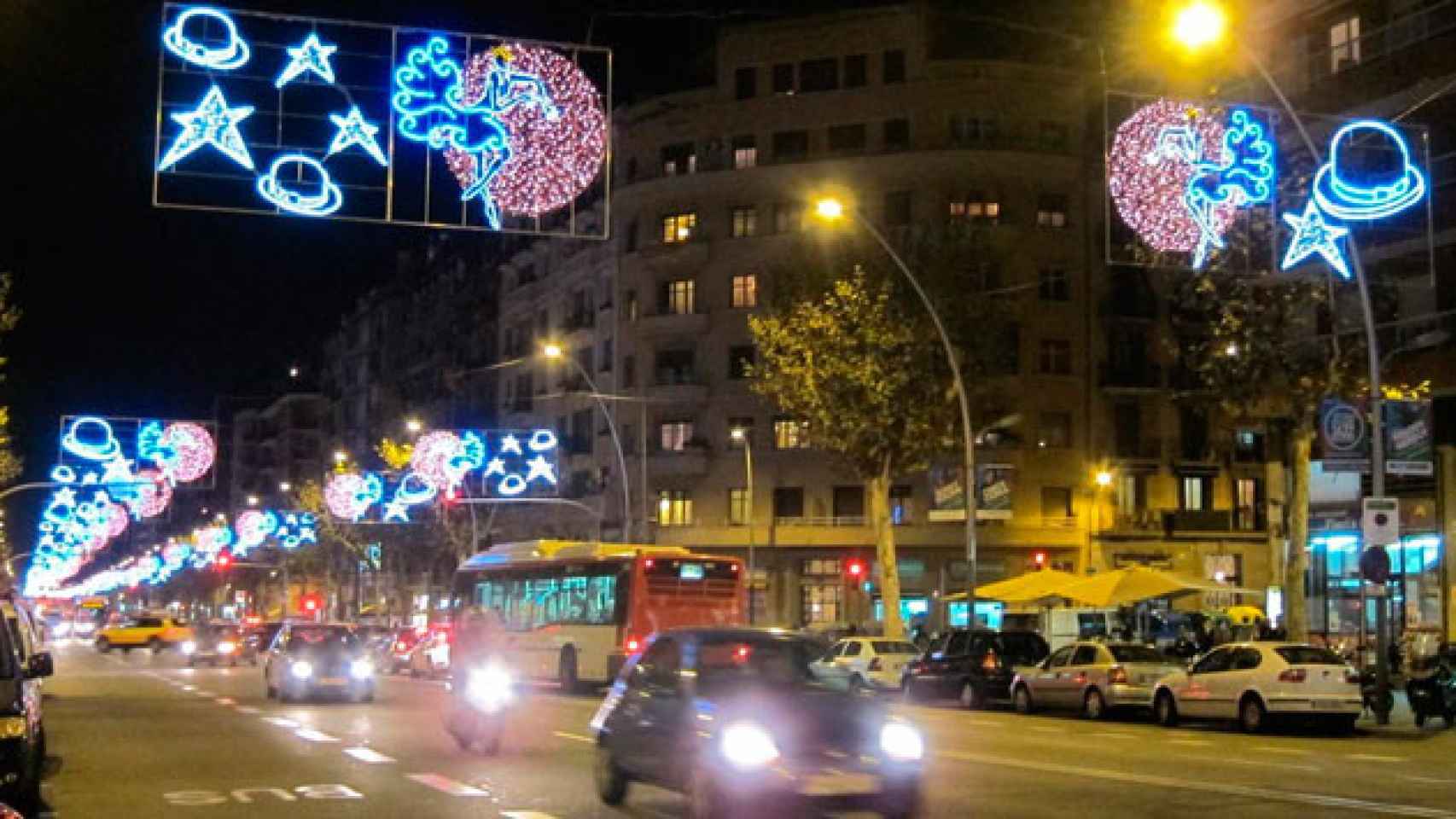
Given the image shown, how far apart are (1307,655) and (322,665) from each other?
17666 mm

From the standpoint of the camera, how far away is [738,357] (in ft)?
223

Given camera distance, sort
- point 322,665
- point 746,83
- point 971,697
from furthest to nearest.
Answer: point 746,83 → point 971,697 → point 322,665

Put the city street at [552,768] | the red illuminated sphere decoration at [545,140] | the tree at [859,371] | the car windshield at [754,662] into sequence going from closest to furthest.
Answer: the car windshield at [754,662], the city street at [552,768], the red illuminated sphere decoration at [545,140], the tree at [859,371]

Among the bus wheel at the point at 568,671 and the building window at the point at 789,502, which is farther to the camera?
the building window at the point at 789,502

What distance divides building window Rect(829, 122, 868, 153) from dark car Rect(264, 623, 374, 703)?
4018 centimetres

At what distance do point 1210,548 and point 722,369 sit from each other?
21647mm

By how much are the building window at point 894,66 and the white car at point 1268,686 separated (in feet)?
138

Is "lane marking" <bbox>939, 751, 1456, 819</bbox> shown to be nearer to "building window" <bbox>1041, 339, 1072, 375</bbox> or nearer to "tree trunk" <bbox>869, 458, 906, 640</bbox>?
"tree trunk" <bbox>869, 458, 906, 640</bbox>

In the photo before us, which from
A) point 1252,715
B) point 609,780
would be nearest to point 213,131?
point 609,780

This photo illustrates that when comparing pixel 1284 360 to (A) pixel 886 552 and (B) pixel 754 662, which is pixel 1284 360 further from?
(B) pixel 754 662

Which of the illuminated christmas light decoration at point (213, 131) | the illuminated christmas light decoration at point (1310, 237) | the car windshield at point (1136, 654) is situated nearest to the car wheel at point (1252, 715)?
the car windshield at point (1136, 654)

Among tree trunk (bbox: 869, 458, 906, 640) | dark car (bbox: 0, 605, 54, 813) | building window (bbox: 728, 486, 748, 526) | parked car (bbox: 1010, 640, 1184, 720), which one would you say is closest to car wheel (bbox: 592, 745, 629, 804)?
dark car (bbox: 0, 605, 54, 813)

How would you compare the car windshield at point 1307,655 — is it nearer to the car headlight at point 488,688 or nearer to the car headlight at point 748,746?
the car headlight at point 488,688

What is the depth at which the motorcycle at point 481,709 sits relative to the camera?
61.9 ft
